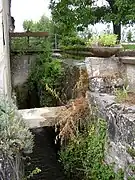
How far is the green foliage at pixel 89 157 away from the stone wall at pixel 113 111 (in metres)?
0.13

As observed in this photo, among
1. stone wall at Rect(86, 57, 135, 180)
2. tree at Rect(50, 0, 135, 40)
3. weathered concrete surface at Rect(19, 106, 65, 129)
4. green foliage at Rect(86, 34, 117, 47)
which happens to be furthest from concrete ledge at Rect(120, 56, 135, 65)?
tree at Rect(50, 0, 135, 40)

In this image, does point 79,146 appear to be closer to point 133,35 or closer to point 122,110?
point 122,110

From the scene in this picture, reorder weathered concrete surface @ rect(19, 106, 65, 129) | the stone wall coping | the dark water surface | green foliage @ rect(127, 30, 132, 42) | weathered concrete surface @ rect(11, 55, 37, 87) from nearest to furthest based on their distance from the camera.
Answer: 1. the stone wall coping
2. weathered concrete surface @ rect(19, 106, 65, 129)
3. the dark water surface
4. weathered concrete surface @ rect(11, 55, 37, 87)
5. green foliage @ rect(127, 30, 132, 42)

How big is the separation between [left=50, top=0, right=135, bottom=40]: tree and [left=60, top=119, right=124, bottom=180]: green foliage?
686 cm

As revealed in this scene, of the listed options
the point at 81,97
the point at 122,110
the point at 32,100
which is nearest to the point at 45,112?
the point at 81,97

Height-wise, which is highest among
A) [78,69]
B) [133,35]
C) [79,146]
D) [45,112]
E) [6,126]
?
[133,35]

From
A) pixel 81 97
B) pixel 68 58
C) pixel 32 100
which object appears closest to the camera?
pixel 81 97

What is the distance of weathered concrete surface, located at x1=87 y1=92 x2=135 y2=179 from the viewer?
429cm

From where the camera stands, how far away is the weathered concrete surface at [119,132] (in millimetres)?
4286

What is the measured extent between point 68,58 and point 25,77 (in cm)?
220

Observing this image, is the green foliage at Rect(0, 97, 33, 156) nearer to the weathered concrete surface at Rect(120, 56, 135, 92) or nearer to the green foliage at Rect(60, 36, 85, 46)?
the weathered concrete surface at Rect(120, 56, 135, 92)

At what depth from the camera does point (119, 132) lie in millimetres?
4613

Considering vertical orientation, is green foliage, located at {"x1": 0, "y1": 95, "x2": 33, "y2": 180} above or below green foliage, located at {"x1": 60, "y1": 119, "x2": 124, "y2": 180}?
above

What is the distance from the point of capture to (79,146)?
229 inches
